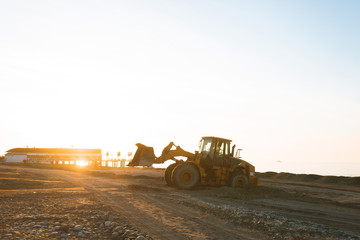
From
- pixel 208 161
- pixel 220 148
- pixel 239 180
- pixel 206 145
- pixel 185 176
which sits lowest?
pixel 239 180

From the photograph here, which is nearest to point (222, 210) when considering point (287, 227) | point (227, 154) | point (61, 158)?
point (287, 227)

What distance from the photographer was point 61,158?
91.4 meters

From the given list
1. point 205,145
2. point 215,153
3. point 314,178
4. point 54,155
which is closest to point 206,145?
point 205,145

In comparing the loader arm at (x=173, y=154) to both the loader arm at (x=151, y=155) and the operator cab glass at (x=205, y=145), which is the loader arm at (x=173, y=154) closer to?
the loader arm at (x=151, y=155)

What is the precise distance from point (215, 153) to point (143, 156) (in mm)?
4629

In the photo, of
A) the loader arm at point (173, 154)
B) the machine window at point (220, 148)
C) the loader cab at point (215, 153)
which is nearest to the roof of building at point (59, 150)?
the loader arm at point (173, 154)

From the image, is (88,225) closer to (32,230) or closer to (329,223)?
(32,230)

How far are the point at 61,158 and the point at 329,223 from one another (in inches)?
3488

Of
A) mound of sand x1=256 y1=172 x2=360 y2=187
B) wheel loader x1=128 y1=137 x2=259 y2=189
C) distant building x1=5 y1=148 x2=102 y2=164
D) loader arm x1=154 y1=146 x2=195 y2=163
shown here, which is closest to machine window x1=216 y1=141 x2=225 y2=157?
wheel loader x1=128 y1=137 x2=259 y2=189

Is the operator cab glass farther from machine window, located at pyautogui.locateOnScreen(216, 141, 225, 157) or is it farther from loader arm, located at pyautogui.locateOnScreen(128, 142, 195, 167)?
Answer: loader arm, located at pyautogui.locateOnScreen(128, 142, 195, 167)

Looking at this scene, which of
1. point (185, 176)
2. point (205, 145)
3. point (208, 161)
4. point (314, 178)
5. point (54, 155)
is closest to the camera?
point (185, 176)

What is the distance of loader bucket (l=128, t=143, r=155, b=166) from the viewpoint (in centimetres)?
2189

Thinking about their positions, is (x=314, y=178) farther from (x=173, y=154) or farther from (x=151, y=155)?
(x=151, y=155)

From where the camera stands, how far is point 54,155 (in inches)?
3637
